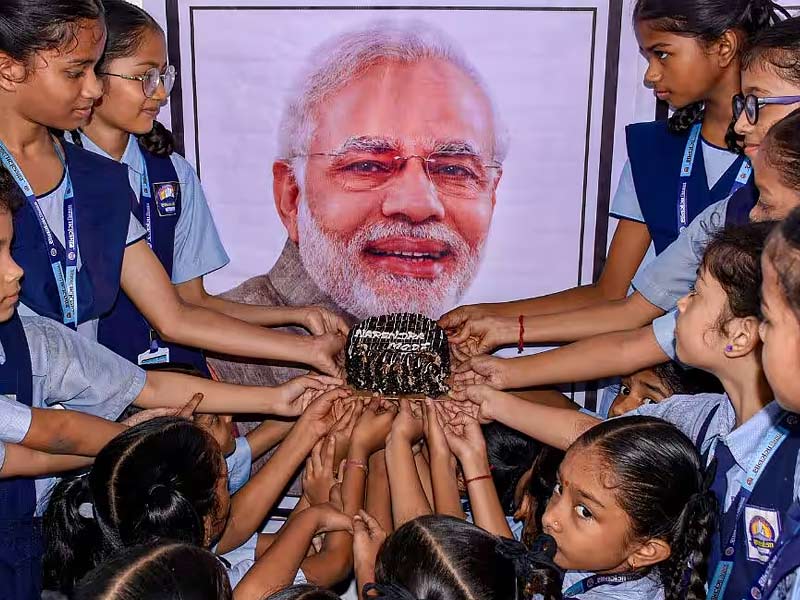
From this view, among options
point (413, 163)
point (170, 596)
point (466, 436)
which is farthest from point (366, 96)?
point (170, 596)

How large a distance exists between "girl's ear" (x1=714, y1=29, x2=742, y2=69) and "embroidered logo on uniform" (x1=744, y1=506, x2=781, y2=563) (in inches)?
37.6

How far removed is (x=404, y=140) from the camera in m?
2.20

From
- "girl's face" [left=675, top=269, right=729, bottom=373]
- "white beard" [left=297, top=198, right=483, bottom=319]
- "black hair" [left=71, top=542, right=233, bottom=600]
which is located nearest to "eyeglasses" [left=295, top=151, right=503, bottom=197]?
"white beard" [left=297, top=198, right=483, bottom=319]

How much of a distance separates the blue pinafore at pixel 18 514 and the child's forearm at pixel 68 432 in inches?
3.1

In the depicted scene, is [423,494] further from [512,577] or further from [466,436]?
[512,577]

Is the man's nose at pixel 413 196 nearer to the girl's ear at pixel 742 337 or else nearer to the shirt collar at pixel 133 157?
the shirt collar at pixel 133 157

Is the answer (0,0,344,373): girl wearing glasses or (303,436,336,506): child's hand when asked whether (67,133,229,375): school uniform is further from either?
(303,436,336,506): child's hand

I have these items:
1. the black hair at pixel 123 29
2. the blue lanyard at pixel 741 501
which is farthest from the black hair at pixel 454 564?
the black hair at pixel 123 29

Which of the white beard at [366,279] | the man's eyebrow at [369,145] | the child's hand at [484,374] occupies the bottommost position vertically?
the child's hand at [484,374]

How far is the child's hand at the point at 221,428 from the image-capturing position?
Answer: 190cm

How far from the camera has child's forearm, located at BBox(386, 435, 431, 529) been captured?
170cm

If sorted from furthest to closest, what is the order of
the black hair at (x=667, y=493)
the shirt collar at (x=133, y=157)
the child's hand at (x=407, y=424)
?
the shirt collar at (x=133, y=157), the child's hand at (x=407, y=424), the black hair at (x=667, y=493)

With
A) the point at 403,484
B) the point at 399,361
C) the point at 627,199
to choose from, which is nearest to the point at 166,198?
the point at 399,361

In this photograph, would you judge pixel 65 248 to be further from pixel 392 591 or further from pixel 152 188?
pixel 392 591
